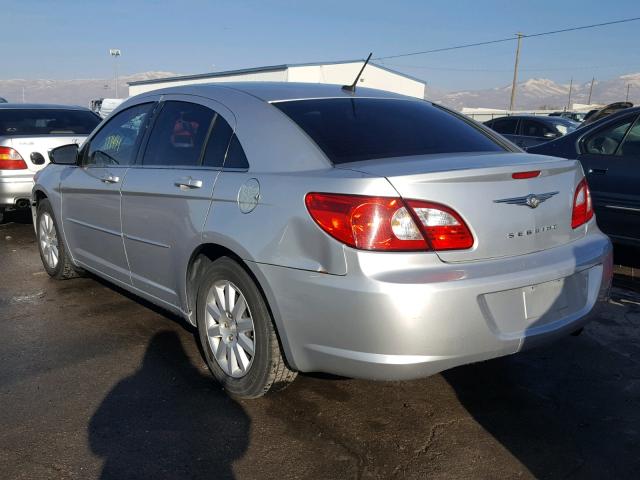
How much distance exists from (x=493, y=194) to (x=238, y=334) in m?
1.42

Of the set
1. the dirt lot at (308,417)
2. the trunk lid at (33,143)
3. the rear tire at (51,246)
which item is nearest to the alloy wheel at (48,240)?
the rear tire at (51,246)

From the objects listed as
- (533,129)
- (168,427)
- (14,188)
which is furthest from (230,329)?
(533,129)

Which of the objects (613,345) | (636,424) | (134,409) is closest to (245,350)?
(134,409)

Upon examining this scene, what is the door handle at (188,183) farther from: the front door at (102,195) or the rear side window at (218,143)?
the front door at (102,195)

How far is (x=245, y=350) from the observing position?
123 inches

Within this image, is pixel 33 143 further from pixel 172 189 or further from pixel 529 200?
pixel 529 200

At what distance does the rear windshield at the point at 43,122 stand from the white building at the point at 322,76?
27499mm

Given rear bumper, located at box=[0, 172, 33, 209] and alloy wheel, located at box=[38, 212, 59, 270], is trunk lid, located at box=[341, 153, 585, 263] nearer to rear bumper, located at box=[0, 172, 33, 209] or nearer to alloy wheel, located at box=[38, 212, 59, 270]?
alloy wheel, located at box=[38, 212, 59, 270]

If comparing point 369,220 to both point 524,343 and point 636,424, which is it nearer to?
point 524,343

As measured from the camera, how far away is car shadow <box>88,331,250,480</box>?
2.62 m

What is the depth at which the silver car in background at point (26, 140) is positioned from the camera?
715cm

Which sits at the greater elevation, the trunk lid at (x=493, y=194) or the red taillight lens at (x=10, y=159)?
the trunk lid at (x=493, y=194)

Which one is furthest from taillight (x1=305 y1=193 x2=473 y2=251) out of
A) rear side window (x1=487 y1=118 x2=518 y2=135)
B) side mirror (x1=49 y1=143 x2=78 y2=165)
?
rear side window (x1=487 y1=118 x2=518 y2=135)

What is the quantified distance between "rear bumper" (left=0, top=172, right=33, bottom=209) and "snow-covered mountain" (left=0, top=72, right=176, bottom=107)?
451 feet
